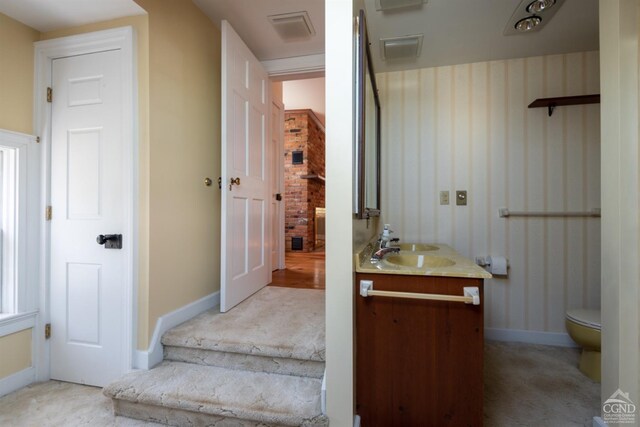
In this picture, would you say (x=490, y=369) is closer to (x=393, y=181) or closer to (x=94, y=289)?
(x=393, y=181)

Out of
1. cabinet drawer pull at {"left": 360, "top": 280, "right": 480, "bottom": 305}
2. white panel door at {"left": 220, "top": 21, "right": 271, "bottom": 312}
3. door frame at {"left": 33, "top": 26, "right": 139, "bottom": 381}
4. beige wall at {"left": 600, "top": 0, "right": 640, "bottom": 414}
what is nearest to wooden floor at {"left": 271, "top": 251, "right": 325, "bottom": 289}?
white panel door at {"left": 220, "top": 21, "right": 271, "bottom": 312}

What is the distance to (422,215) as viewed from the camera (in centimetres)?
251

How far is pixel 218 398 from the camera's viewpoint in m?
1.37

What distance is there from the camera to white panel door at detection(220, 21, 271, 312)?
1.99 m

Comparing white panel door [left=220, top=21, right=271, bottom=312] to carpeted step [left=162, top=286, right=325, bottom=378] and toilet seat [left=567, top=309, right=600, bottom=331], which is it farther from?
toilet seat [left=567, top=309, right=600, bottom=331]

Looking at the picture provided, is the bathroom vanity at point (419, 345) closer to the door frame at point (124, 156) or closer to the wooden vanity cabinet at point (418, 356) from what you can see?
the wooden vanity cabinet at point (418, 356)

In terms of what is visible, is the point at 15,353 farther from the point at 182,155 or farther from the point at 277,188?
the point at 277,188

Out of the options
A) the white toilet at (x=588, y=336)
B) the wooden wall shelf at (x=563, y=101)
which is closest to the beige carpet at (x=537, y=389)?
the white toilet at (x=588, y=336)

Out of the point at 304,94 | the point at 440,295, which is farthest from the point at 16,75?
the point at 304,94

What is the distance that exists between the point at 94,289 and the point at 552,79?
11.7ft

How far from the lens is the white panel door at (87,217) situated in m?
1.68

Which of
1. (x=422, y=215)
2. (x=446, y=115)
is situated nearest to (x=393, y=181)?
(x=422, y=215)

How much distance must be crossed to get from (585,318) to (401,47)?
220 centimetres

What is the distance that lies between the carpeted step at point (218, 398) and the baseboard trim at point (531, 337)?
1704 millimetres
